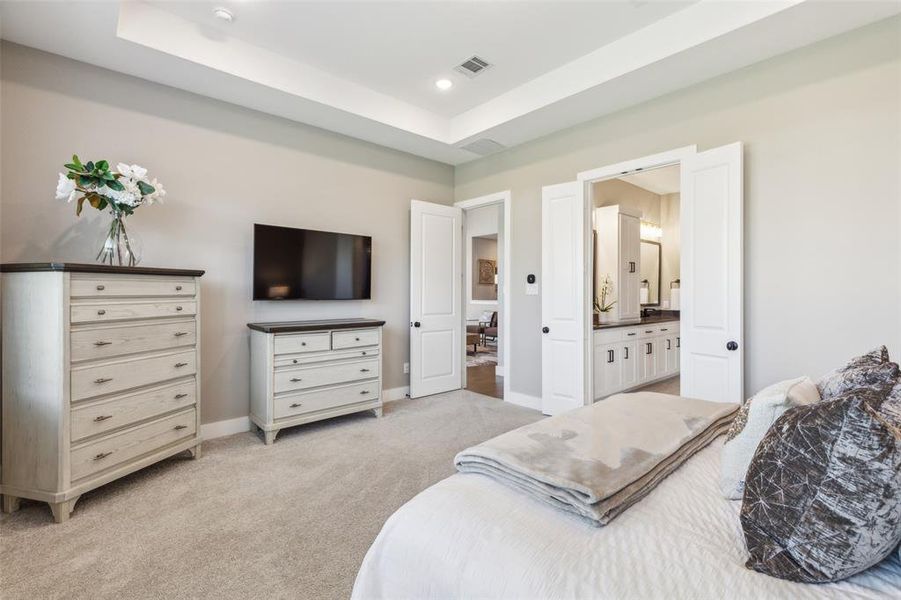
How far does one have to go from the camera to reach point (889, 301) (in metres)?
2.35

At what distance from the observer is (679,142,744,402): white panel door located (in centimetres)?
279

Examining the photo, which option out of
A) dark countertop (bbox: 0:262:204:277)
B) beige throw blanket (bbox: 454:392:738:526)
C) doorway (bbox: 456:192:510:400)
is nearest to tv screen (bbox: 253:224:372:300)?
dark countertop (bbox: 0:262:204:277)

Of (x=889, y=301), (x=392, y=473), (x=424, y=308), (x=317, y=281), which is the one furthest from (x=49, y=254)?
(x=889, y=301)

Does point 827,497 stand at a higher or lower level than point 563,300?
lower

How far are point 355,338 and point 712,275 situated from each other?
2.87 meters

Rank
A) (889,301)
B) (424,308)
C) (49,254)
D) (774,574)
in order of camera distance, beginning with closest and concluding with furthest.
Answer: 1. (774,574)
2. (889,301)
3. (49,254)
4. (424,308)

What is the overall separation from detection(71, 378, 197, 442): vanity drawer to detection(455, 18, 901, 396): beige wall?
3.87 m

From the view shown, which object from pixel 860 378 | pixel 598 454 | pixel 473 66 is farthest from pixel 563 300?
pixel 598 454

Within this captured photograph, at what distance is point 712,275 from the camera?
291 cm

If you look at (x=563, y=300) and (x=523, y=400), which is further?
(x=523, y=400)

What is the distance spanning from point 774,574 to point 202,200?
3882 mm

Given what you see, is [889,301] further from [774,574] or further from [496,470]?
[496,470]

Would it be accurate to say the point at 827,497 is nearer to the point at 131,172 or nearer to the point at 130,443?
the point at 130,443

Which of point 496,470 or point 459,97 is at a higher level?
point 459,97
